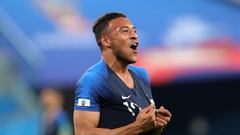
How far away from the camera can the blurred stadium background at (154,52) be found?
36.2 ft

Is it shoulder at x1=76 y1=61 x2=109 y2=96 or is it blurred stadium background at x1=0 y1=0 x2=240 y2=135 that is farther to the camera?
blurred stadium background at x1=0 y1=0 x2=240 y2=135

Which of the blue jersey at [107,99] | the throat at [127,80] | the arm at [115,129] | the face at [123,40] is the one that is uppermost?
the face at [123,40]

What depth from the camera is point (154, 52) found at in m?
11.1

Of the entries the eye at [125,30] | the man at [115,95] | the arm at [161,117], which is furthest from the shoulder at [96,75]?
the arm at [161,117]

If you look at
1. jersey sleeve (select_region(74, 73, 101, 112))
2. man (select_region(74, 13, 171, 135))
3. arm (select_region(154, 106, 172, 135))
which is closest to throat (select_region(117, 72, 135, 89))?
man (select_region(74, 13, 171, 135))

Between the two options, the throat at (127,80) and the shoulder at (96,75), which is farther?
the throat at (127,80)

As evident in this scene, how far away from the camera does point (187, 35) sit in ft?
37.0

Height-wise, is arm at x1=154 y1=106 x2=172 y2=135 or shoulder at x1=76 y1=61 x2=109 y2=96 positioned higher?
shoulder at x1=76 y1=61 x2=109 y2=96

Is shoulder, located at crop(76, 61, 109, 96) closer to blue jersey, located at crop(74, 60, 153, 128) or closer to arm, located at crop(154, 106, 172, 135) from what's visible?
blue jersey, located at crop(74, 60, 153, 128)

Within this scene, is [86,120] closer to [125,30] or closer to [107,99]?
[107,99]

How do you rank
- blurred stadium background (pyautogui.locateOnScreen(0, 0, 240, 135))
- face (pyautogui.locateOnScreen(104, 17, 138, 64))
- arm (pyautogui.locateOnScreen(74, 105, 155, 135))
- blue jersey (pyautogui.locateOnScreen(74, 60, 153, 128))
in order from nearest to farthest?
arm (pyautogui.locateOnScreen(74, 105, 155, 135)) → blue jersey (pyautogui.locateOnScreen(74, 60, 153, 128)) → face (pyautogui.locateOnScreen(104, 17, 138, 64)) → blurred stadium background (pyautogui.locateOnScreen(0, 0, 240, 135))

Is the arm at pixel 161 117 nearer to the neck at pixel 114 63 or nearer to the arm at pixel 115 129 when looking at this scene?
the arm at pixel 115 129

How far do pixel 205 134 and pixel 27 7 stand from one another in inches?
136

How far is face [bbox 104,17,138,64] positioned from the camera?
480 cm
